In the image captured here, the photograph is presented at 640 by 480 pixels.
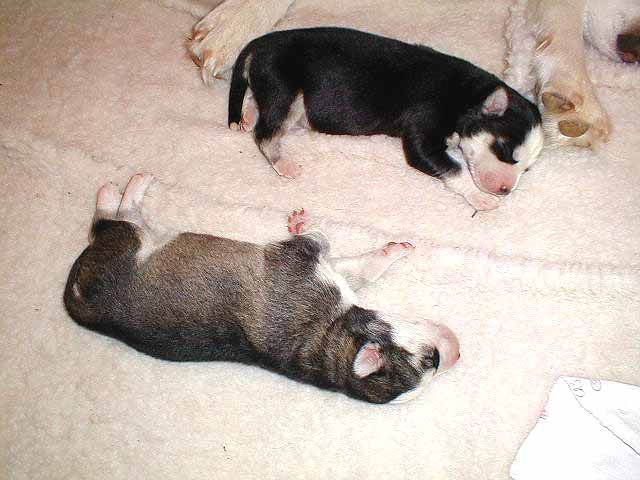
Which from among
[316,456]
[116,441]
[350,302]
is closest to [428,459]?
[316,456]

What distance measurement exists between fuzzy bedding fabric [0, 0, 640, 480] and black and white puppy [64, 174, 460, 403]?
7.0 inches

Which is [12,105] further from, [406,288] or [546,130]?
[546,130]

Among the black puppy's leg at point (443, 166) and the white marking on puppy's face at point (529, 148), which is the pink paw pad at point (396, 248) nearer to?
the black puppy's leg at point (443, 166)

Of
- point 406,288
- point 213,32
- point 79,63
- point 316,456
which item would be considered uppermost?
point 213,32

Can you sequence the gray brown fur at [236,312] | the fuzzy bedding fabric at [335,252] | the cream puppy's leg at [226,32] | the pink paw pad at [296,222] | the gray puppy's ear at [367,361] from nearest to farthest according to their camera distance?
the gray puppy's ear at [367,361], the gray brown fur at [236,312], the fuzzy bedding fabric at [335,252], the pink paw pad at [296,222], the cream puppy's leg at [226,32]

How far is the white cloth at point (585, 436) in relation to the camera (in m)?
2.09

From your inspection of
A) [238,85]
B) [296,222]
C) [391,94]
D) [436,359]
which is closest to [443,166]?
[391,94]

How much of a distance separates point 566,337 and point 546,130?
30.5 inches

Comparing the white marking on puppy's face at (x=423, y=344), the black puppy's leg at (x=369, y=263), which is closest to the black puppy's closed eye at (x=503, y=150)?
the black puppy's leg at (x=369, y=263)

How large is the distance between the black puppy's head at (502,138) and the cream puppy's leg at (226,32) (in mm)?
970

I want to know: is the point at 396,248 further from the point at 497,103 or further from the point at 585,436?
the point at 585,436

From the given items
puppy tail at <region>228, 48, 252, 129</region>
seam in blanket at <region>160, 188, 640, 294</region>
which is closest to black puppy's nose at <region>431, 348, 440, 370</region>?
seam in blanket at <region>160, 188, 640, 294</region>

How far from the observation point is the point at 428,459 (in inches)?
84.7

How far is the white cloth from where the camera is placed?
209cm
